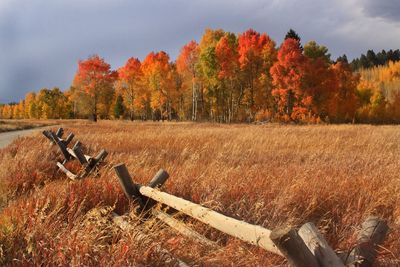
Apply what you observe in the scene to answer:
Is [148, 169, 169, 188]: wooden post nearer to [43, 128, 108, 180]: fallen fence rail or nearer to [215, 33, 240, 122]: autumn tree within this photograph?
[43, 128, 108, 180]: fallen fence rail

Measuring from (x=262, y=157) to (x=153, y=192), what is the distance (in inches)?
282

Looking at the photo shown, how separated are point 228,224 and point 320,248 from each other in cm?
105

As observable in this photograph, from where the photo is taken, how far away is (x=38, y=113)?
9994cm

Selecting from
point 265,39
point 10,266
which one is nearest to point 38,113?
point 265,39

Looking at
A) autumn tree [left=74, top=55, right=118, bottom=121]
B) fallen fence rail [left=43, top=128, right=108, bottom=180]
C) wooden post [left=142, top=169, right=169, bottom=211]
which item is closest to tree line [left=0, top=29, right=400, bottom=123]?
autumn tree [left=74, top=55, right=118, bottom=121]

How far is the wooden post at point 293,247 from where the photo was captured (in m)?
2.57

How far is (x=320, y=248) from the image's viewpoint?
2.81m

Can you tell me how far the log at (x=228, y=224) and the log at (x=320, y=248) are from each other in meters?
0.25

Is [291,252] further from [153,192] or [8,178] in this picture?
[8,178]

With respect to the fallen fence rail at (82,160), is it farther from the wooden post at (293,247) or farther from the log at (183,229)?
the wooden post at (293,247)

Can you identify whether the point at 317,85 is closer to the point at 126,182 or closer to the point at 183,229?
the point at 126,182

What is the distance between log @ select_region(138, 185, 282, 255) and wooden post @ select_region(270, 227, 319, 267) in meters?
0.31

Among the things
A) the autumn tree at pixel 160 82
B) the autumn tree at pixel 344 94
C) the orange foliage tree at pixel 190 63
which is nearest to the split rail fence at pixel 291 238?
the autumn tree at pixel 344 94

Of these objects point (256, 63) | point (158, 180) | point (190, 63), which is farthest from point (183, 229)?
point (190, 63)
